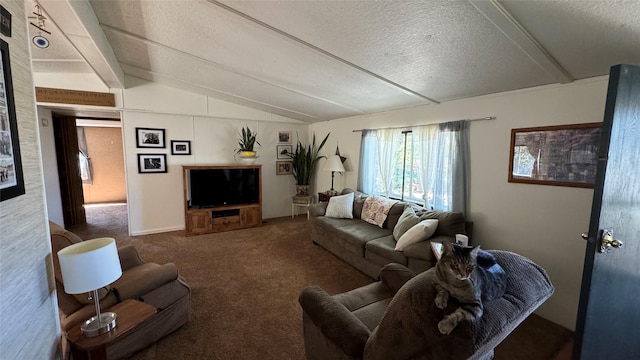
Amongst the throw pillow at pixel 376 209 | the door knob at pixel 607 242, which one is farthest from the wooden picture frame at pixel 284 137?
the door knob at pixel 607 242

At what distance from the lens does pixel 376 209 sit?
370cm

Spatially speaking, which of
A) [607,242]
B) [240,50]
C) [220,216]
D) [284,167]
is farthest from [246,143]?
[607,242]

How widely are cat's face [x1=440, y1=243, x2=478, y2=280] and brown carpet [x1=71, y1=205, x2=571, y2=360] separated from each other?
56.4 inches

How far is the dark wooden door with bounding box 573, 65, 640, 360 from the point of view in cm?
132

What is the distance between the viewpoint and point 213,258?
3.56 m

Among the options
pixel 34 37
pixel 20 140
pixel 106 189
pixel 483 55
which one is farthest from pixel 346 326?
pixel 106 189

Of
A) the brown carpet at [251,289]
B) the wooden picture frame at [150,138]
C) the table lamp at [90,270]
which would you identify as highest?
the wooden picture frame at [150,138]

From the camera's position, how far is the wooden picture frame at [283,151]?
5711mm

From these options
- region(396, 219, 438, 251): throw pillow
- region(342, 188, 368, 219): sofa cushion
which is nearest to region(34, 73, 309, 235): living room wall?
region(342, 188, 368, 219): sofa cushion

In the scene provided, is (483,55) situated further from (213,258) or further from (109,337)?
(213,258)

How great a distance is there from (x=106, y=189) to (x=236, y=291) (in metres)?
6.76

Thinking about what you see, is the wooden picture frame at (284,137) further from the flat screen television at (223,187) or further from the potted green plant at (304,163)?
the flat screen television at (223,187)

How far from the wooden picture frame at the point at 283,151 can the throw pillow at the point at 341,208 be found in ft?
6.91

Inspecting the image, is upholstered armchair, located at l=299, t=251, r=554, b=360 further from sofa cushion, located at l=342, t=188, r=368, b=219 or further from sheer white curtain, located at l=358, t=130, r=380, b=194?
sheer white curtain, located at l=358, t=130, r=380, b=194
